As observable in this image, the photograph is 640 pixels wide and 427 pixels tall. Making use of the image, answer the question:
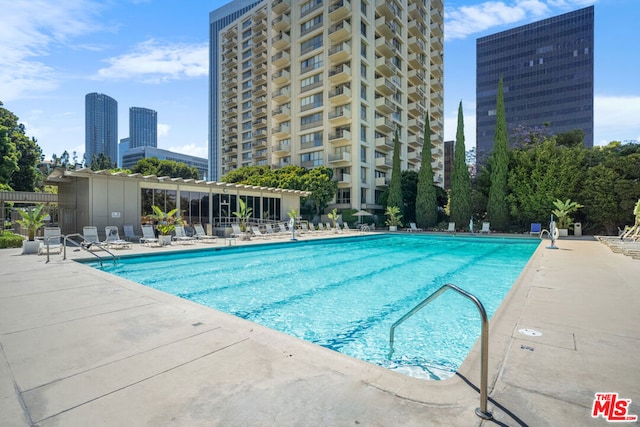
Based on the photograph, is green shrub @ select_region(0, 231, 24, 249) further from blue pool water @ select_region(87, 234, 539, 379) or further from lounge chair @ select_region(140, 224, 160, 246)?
blue pool water @ select_region(87, 234, 539, 379)

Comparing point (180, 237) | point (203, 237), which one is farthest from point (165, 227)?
point (203, 237)

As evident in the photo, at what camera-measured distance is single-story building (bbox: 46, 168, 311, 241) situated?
53.6 ft

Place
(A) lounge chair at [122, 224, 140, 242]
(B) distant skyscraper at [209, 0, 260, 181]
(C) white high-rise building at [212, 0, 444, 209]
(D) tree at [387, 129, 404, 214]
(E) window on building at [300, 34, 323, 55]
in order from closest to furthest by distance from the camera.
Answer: (A) lounge chair at [122, 224, 140, 242], (D) tree at [387, 129, 404, 214], (C) white high-rise building at [212, 0, 444, 209], (E) window on building at [300, 34, 323, 55], (B) distant skyscraper at [209, 0, 260, 181]

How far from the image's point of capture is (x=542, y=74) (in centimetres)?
8562

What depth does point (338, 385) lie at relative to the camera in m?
2.63

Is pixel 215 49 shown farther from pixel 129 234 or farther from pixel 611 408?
pixel 611 408

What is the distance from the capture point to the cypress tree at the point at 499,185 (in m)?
26.3

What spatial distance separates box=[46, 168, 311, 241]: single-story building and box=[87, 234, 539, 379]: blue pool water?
21.7 ft

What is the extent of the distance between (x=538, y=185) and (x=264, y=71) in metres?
44.1

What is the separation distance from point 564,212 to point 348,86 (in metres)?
25.2

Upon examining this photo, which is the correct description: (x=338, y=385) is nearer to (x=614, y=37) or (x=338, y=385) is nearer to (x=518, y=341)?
(x=518, y=341)

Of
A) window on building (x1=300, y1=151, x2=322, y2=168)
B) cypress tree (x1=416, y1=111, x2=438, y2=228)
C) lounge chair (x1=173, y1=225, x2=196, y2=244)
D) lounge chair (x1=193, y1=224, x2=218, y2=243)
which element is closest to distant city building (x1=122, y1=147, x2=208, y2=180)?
window on building (x1=300, y1=151, x2=322, y2=168)

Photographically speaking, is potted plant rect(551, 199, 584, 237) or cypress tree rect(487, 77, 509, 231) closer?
potted plant rect(551, 199, 584, 237)

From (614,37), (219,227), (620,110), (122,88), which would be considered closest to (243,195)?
(219,227)
